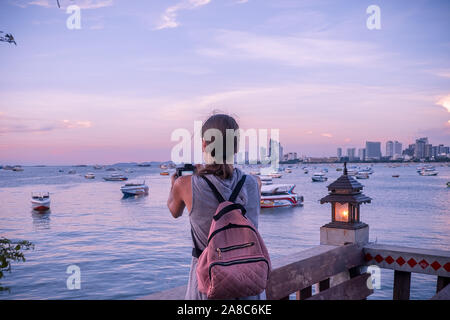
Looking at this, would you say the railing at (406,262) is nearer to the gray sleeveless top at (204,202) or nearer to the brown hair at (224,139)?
the gray sleeveless top at (204,202)

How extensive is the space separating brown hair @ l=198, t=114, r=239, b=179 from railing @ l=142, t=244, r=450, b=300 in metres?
1.54

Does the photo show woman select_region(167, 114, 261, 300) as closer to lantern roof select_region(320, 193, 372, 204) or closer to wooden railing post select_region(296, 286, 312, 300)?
wooden railing post select_region(296, 286, 312, 300)

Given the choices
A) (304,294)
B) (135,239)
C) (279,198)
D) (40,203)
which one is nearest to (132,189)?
(40,203)

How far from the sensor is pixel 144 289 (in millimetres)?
18500

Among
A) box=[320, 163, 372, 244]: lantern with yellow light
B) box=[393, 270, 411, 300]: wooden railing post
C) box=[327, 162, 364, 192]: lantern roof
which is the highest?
box=[327, 162, 364, 192]: lantern roof

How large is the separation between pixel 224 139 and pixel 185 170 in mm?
287

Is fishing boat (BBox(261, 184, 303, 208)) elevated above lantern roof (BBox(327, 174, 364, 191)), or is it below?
below

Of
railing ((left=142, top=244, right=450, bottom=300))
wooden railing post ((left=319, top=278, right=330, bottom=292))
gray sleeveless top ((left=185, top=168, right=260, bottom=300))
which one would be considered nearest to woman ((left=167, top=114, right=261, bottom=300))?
gray sleeveless top ((left=185, top=168, right=260, bottom=300))

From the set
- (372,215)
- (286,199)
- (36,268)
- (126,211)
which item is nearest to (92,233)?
(36,268)

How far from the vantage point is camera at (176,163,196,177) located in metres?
2.29

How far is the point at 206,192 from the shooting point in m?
2.16

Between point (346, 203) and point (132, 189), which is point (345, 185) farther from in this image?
point (132, 189)

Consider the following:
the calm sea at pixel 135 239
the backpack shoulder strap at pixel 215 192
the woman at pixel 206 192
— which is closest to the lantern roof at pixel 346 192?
the woman at pixel 206 192
